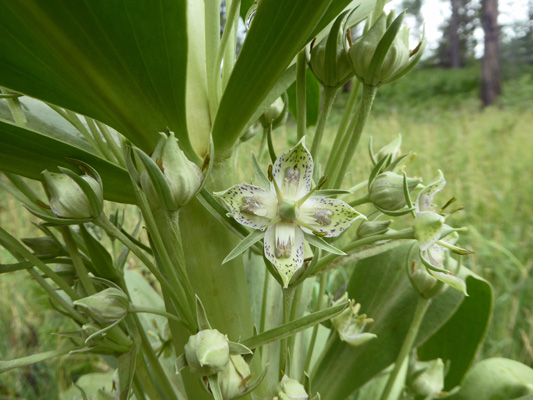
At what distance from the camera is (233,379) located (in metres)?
0.57

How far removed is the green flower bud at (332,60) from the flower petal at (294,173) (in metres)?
0.12

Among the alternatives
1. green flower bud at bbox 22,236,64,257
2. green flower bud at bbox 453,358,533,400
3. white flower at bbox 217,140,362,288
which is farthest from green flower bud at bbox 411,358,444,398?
green flower bud at bbox 22,236,64,257

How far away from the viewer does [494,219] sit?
2.80 metres

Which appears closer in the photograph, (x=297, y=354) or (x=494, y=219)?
(x=297, y=354)

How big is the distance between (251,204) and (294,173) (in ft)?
0.23

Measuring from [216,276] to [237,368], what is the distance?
14 centimetres

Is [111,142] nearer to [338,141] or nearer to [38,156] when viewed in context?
[38,156]

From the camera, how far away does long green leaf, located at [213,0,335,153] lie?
0.49m

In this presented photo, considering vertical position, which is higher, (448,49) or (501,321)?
(448,49)

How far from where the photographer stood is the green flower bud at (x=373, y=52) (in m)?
0.59

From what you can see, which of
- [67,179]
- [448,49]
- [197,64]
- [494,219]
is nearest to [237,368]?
[67,179]

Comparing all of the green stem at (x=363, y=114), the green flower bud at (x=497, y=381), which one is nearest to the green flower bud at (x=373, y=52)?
the green stem at (x=363, y=114)

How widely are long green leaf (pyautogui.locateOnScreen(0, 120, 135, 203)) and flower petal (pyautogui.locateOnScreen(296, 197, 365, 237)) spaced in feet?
0.75

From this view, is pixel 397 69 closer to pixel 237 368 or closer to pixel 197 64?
pixel 197 64
